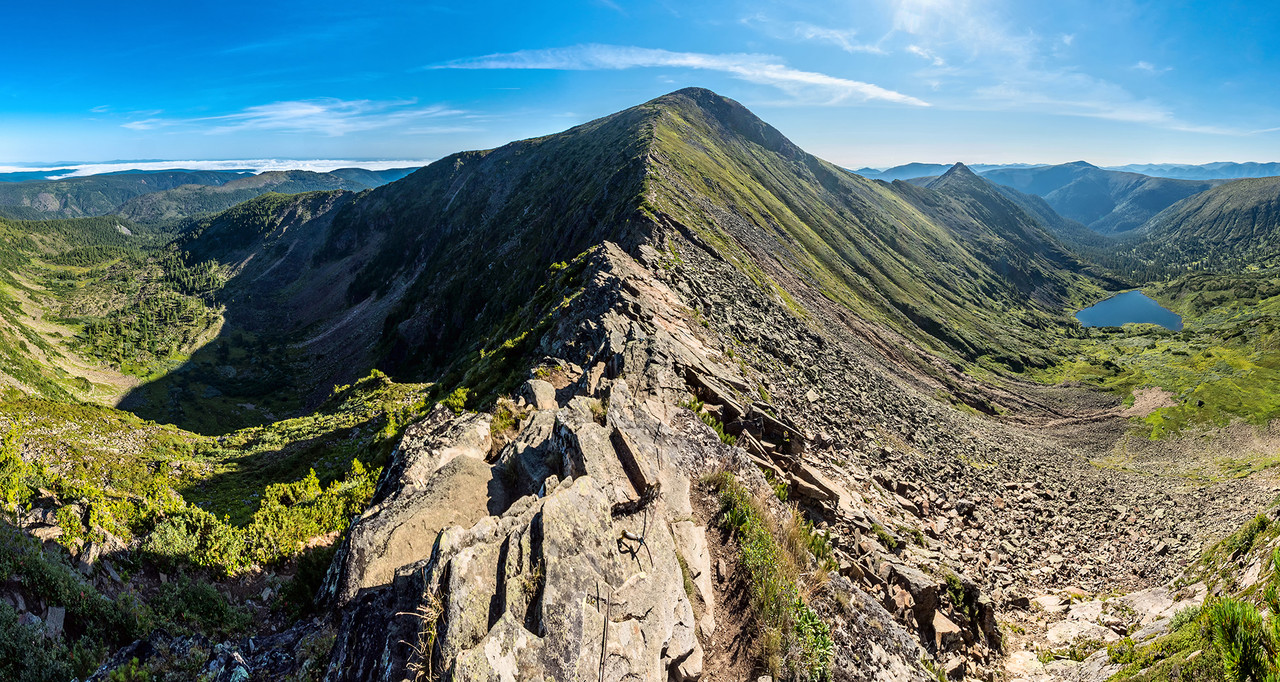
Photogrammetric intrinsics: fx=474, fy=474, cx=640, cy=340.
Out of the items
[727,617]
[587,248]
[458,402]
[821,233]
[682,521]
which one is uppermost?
[821,233]

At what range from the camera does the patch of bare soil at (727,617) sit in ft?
30.7

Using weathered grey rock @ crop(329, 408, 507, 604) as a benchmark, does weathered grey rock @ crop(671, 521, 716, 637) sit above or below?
below

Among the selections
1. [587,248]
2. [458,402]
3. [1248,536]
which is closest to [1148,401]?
[1248,536]

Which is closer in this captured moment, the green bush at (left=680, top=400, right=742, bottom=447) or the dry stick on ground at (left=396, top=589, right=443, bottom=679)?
the dry stick on ground at (left=396, top=589, right=443, bottom=679)

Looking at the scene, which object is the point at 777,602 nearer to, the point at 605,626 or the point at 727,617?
the point at 727,617

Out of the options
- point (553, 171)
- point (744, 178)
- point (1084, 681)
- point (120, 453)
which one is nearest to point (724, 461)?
point (1084, 681)

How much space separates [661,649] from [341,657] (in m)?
5.54

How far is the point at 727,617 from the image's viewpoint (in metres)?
10.3

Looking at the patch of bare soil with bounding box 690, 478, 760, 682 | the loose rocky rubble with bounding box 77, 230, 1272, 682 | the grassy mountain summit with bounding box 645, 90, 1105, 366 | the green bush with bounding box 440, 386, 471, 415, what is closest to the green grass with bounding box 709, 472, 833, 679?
Answer: the patch of bare soil with bounding box 690, 478, 760, 682

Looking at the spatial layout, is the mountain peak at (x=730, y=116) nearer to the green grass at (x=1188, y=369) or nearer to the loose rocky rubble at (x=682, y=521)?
the green grass at (x=1188, y=369)

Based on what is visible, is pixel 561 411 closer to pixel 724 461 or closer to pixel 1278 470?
pixel 724 461

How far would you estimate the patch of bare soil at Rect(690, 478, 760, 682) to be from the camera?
30.7ft

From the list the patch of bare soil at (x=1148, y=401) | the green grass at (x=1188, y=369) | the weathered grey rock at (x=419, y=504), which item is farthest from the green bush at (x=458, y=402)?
the patch of bare soil at (x=1148, y=401)

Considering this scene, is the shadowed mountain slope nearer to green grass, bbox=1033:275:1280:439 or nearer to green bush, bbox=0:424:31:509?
green grass, bbox=1033:275:1280:439
